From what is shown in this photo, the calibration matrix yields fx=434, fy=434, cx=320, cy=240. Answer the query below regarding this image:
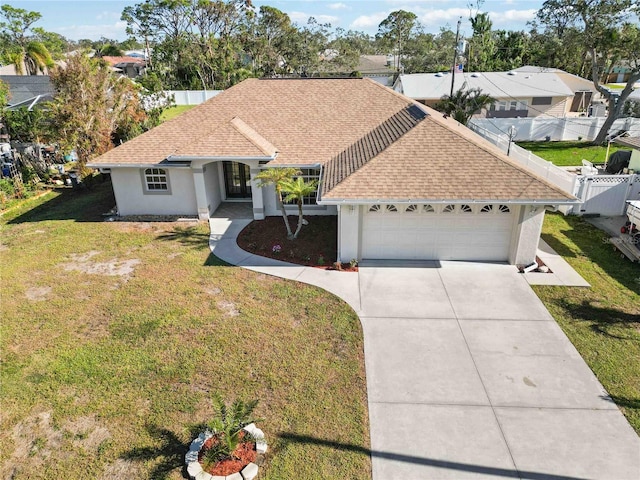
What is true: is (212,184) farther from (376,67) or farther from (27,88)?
(376,67)

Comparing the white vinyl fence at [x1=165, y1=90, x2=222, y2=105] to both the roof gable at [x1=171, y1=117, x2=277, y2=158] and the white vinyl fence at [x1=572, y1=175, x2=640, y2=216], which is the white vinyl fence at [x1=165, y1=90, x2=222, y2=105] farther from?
the white vinyl fence at [x1=572, y1=175, x2=640, y2=216]

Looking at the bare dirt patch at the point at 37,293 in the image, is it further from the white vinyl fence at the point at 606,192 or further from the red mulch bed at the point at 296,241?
the white vinyl fence at the point at 606,192

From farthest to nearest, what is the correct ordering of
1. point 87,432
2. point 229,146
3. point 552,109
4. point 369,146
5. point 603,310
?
point 552,109 → point 229,146 → point 369,146 → point 603,310 → point 87,432

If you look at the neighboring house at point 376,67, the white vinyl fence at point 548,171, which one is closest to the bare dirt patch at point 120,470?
the white vinyl fence at point 548,171

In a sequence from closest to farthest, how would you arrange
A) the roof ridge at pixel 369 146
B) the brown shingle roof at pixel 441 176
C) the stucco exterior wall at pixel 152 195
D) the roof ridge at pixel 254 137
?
the brown shingle roof at pixel 441 176 < the roof ridge at pixel 369 146 < the roof ridge at pixel 254 137 < the stucco exterior wall at pixel 152 195

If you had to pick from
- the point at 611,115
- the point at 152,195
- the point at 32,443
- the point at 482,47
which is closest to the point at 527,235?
the point at 32,443

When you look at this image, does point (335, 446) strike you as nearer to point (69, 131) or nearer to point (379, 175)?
point (379, 175)

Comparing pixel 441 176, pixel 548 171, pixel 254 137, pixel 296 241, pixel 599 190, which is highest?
pixel 254 137
